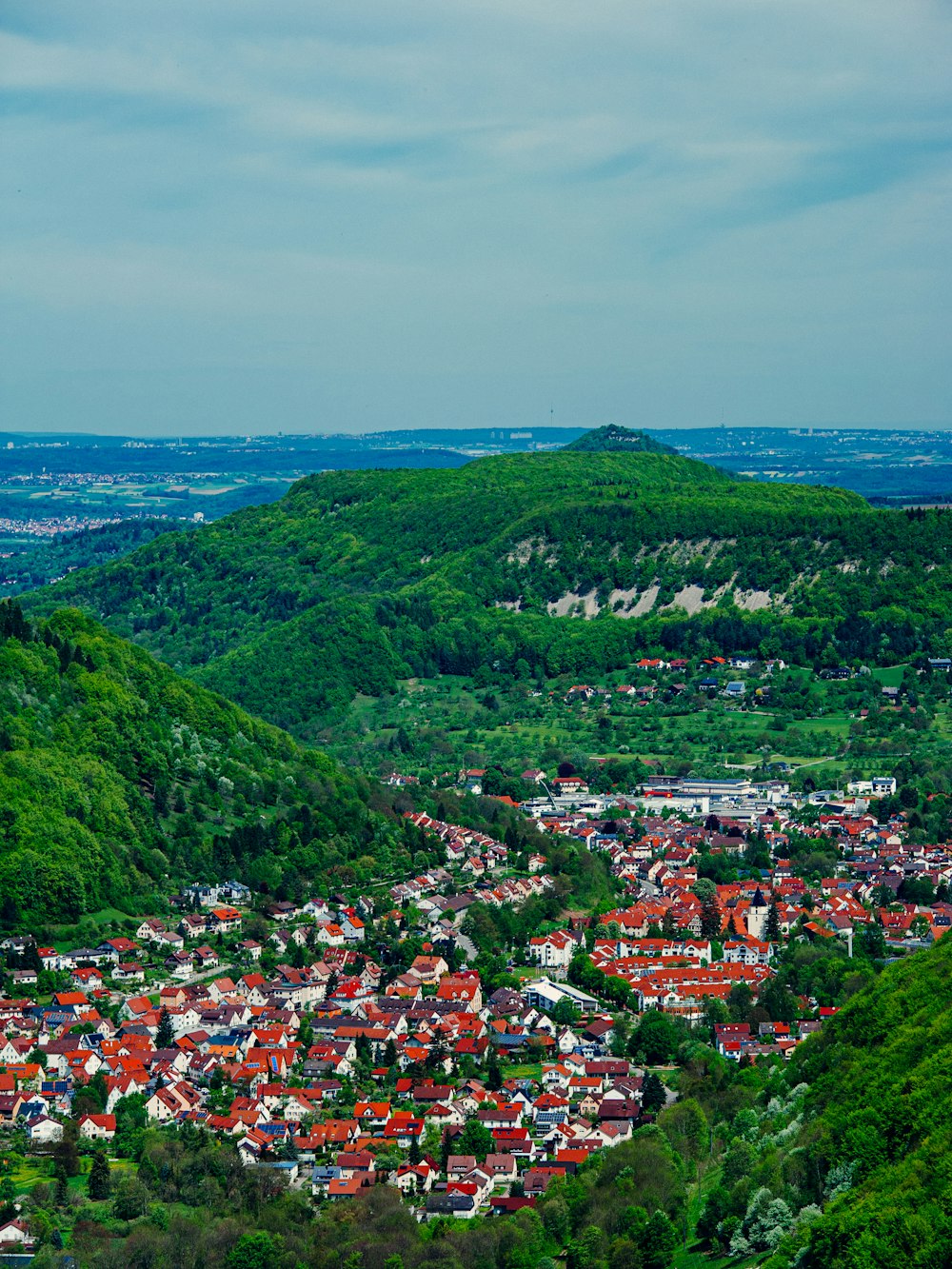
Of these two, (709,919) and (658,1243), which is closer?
(658,1243)

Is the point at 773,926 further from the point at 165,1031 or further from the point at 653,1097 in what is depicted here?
the point at 165,1031

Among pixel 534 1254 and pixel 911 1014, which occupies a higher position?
pixel 911 1014

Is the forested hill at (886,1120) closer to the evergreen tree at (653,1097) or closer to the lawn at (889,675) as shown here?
the evergreen tree at (653,1097)

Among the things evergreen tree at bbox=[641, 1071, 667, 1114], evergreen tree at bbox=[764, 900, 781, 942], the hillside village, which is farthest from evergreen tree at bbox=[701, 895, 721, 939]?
evergreen tree at bbox=[641, 1071, 667, 1114]

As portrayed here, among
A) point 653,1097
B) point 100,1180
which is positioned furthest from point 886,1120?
point 100,1180

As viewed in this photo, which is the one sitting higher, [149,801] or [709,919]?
[149,801]

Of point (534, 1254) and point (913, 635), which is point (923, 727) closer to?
point (913, 635)

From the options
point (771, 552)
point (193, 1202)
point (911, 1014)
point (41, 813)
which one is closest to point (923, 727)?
point (771, 552)
